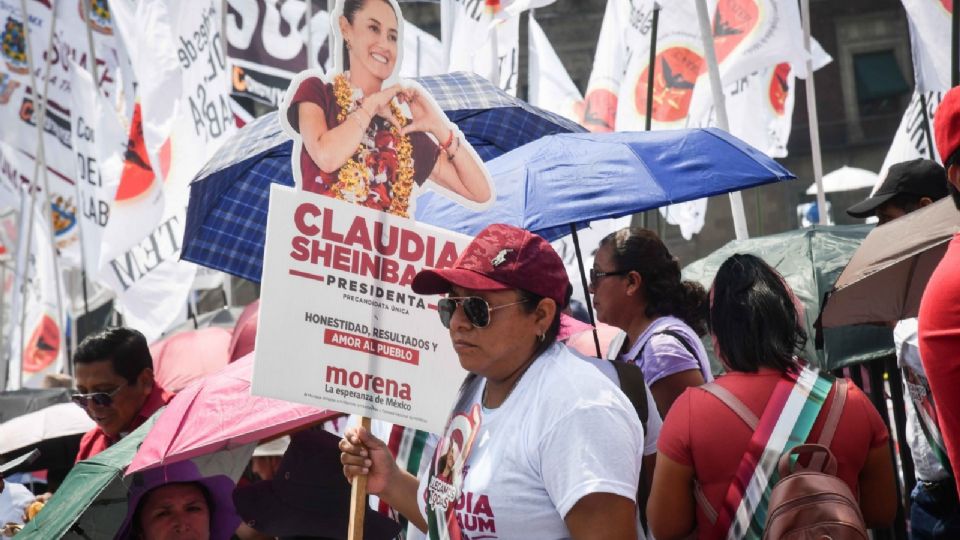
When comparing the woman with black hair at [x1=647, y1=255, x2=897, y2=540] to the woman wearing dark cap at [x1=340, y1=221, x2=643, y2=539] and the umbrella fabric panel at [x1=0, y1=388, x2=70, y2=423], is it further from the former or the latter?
the umbrella fabric panel at [x1=0, y1=388, x2=70, y2=423]

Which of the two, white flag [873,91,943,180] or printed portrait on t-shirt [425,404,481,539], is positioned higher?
Result: white flag [873,91,943,180]

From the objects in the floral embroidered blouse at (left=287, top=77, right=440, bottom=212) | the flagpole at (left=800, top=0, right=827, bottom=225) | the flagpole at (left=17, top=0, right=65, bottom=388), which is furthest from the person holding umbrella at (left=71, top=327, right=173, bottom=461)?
the flagpole at (left=17, top=0, right=65, bottom=388)

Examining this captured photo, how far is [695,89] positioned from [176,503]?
6254mm

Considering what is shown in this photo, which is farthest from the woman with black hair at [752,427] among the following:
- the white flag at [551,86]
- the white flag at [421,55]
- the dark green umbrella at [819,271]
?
the white flag at [551,86]

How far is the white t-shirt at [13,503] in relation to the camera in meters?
5.74

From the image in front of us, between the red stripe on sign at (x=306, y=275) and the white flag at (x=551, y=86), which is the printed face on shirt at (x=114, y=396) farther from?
the white flag at (x=551, y=86)

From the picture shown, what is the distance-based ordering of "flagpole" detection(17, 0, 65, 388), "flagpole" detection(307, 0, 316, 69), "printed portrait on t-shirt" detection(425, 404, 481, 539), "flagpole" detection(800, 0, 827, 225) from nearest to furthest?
"printed portrait on t-shirt" detection(425, 404, 481, 539) < "flagpole" detection(800, 0, 827, 225) < "flagpole" detection(307, 0, 316, 69) < "flagpole" detection(17, 0, 65, 388)

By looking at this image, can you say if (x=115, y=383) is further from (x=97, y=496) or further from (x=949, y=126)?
(x=949, y=126)

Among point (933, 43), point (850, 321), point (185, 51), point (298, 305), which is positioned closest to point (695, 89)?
point (933, 43)

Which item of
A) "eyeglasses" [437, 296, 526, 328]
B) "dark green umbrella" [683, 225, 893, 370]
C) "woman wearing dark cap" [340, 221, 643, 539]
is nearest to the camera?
"woman wearing dark cap" [340, 221, 643, 539]

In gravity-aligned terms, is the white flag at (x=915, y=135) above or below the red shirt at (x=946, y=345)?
above

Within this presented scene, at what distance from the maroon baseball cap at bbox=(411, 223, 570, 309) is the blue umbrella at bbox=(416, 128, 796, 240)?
3.90ft

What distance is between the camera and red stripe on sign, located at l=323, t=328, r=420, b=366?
353 cm

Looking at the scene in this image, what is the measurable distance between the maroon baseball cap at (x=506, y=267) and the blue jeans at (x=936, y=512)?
6.60 ft
